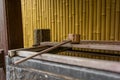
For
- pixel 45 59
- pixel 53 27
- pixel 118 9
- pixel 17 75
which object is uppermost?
pixel 118 9

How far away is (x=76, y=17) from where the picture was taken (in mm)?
3537

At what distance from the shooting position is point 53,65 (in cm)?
115

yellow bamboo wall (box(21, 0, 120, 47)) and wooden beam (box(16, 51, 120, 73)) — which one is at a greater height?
yellow bamboo wall (box(21, 0, 120, 47))

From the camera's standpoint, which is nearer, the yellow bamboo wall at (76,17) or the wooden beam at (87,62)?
the wooden beam at (87,62)

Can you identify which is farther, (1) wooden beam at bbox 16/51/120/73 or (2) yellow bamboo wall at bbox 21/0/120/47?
(2) yellow bamboo wall at bbox 21/0/120/47

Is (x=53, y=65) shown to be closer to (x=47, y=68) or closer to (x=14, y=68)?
(x=47, y=68)

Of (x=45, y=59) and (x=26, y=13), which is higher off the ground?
(x=26, y=13)

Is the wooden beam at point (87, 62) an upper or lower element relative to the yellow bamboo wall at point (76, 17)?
lower

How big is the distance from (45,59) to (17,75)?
263mm

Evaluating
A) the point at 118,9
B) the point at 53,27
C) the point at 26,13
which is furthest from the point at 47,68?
the point at 26,13

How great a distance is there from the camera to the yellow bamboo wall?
307 centimetres

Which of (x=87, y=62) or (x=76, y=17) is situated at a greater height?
(x=76, y=17)

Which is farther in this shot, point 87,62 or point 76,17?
point 76,17

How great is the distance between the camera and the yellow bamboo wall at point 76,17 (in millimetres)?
3072
